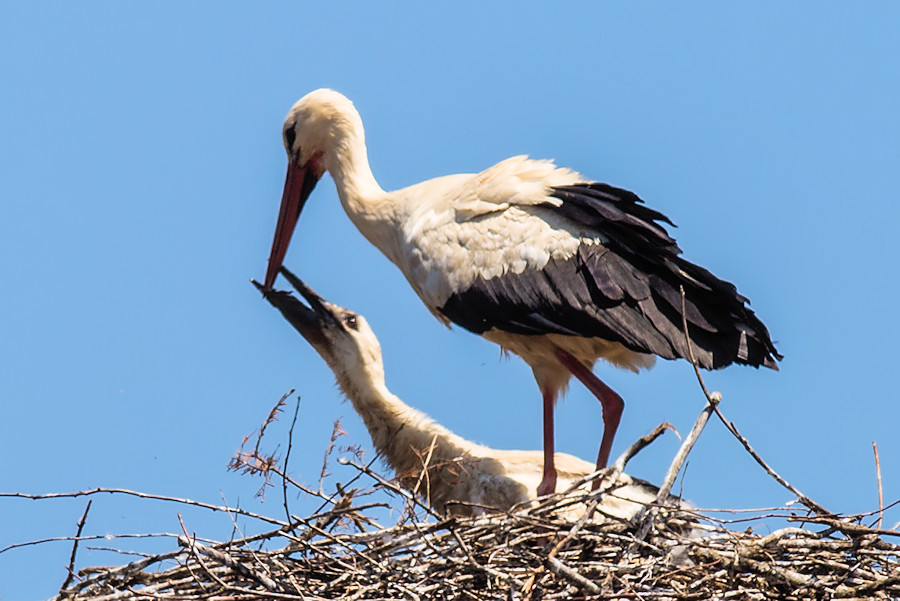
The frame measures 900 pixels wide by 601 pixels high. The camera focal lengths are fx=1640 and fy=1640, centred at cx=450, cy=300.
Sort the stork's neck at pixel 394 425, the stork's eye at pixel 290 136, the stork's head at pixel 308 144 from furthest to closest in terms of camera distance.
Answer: the stork's eye at pixel 290 136 < the stork's head at pixel 308 144 < the stork's neck at pixel 394 425

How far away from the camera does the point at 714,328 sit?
6.47 meters

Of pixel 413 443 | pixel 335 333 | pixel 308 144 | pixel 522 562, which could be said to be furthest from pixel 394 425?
pixel 522 562

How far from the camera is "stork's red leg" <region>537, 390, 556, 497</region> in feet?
22.3

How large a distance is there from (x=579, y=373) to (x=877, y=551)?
220 centimetres

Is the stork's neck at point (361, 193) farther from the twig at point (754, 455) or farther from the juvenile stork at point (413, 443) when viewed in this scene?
the twig at point (754, 455)

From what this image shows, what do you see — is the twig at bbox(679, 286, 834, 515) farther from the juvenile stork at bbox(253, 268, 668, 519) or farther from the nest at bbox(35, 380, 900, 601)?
the juvenile stork at bbox(253, 268, 668, 519)

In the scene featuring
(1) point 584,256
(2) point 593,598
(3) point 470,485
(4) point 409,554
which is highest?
(1) point 584,256

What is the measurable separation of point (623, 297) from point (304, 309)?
1.95 metres

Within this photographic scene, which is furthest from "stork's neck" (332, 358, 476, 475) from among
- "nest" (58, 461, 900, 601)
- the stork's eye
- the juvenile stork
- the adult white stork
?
"nest" (58, 461, 900, 601)

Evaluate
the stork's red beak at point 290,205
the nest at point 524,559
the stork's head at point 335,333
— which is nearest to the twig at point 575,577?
the nest at point 524,559

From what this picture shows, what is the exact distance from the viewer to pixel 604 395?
23.4ft

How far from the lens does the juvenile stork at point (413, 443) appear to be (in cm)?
698

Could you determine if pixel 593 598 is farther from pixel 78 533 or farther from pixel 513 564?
pixel 78 533

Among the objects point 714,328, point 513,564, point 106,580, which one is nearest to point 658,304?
point 714,328
